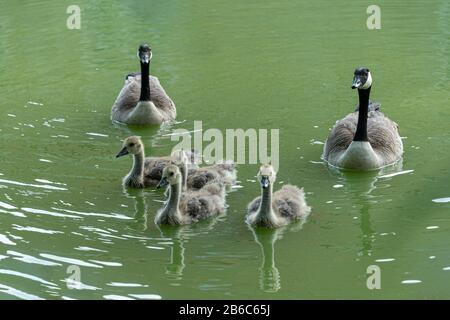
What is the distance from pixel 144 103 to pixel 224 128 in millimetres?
1482

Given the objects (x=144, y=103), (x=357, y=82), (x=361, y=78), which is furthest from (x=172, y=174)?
(x=144, y=103)

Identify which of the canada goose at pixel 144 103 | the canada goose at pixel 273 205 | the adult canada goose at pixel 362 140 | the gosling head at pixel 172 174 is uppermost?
the canada goose at pixel 144 103

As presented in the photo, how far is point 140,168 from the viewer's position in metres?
12.9

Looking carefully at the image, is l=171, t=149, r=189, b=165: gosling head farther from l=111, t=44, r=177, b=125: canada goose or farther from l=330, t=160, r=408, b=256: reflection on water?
l=111, t=44, r=177, b=125: canada goose

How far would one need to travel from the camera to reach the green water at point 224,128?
10.4 meters

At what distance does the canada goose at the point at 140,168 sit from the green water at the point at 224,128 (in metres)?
0.22

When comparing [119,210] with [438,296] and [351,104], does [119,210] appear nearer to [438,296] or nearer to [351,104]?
[438,296]

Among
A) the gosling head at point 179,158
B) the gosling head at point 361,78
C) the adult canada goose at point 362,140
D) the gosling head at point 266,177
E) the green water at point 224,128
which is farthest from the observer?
the gosling head at point 361,78

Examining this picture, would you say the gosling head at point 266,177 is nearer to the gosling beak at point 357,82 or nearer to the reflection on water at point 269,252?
the reflection on water at point 269,252

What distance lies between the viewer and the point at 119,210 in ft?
39.9

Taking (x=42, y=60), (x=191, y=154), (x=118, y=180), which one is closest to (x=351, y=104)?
(x=191, y=154)

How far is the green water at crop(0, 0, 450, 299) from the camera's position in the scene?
10391 mm

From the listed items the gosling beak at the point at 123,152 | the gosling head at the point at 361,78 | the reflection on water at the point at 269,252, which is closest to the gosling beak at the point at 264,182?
the reflection on water at the point at 269,252

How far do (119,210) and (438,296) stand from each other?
13.6 feet
